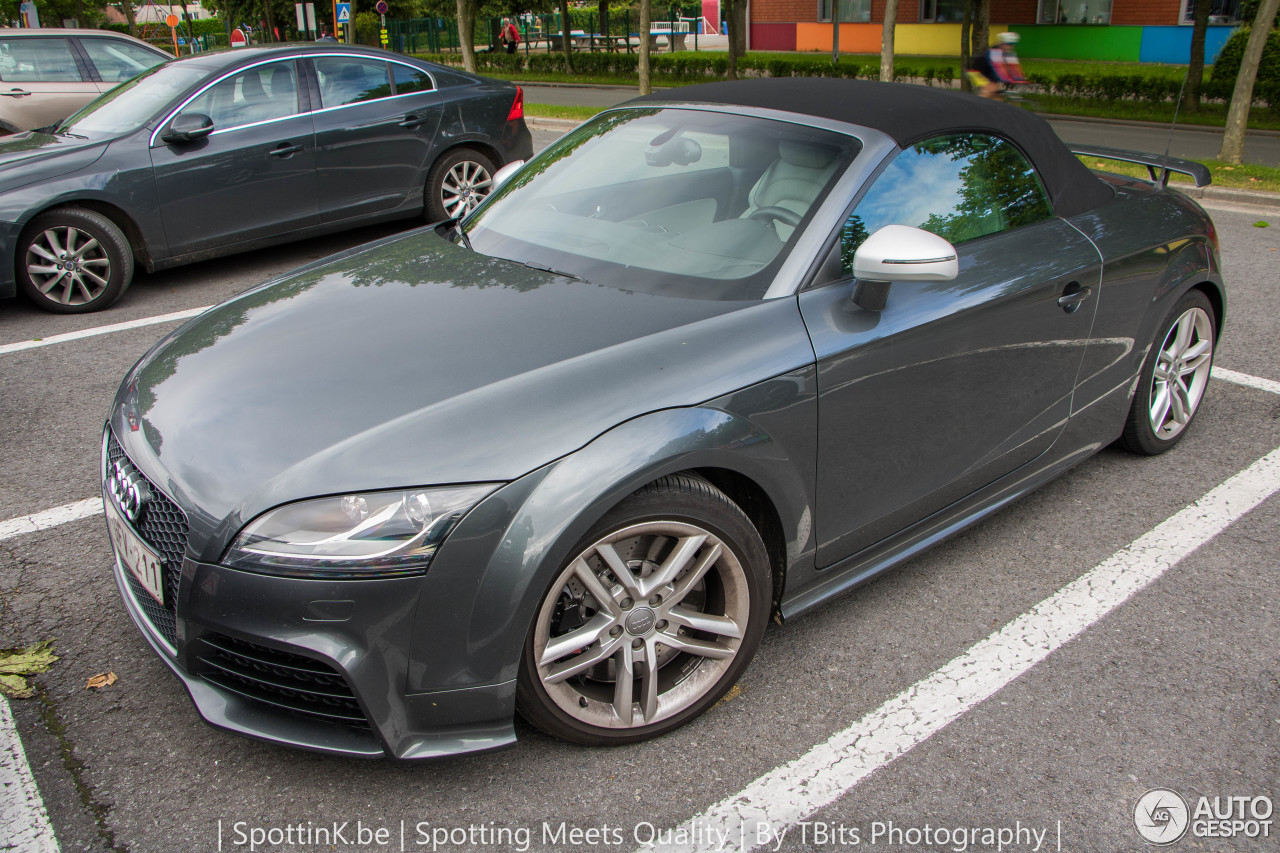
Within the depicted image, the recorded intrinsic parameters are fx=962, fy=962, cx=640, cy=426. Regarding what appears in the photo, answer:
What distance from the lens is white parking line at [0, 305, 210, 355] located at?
18.1 feet

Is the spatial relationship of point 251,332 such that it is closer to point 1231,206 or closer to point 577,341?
point 577,341

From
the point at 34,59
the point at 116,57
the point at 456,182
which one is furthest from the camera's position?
the point at 116,57

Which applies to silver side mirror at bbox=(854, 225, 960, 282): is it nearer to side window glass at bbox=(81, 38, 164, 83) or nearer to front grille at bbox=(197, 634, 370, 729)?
front grille at bbox=(197, 634, 370, 729)

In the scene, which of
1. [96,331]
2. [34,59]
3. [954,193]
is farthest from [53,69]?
[954,193]

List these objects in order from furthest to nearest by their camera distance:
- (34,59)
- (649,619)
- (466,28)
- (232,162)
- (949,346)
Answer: (466,28) < (34,59) < (232,162) < (949,346) < (649,619)

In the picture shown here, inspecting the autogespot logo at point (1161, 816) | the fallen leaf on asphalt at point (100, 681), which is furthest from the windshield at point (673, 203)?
the fallen leaf on asphalt at point (100, 681)

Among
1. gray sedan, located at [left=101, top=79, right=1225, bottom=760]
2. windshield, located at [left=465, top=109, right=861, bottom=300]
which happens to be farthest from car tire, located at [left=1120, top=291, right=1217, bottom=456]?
windshield, located at [left=465, top=109, right=861, bottom=300]

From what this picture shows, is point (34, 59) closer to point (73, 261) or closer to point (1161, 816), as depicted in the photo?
point (73, 261)

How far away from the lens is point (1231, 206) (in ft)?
29.9

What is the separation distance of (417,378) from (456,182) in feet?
19.2

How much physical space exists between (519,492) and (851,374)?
1030 mm

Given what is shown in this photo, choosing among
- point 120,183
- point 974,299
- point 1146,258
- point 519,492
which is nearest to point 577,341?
point 519,492

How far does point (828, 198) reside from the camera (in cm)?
273

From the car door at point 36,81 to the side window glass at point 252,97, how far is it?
4.81 metres
